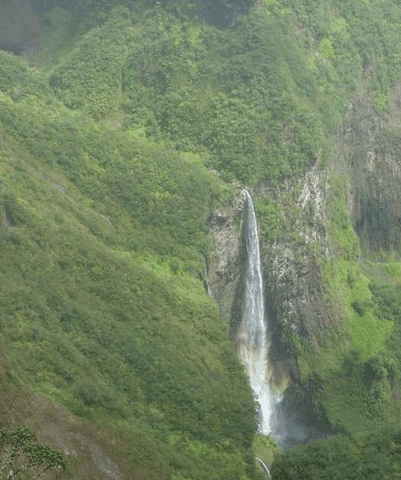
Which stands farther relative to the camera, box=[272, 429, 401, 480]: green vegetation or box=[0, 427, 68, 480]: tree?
box=[272, 429, 401, 480]: green vegetation

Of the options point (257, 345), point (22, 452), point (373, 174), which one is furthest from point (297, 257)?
point (22, 452)

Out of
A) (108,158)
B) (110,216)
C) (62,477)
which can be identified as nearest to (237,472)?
(62,477)

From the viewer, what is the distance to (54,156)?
44.5m

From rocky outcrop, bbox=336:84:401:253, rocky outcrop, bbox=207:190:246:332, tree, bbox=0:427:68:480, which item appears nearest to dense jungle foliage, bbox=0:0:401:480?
rocky outcrop, bbox=207:190:246:332

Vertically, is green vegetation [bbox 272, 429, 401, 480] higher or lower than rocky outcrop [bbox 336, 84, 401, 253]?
lower

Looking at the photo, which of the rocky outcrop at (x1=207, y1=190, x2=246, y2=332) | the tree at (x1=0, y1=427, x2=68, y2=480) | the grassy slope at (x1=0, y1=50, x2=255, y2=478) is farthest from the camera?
the rocky outcrop at (x1=207, y1=190, x2=246, y2=332)

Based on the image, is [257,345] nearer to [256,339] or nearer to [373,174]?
[256,339]

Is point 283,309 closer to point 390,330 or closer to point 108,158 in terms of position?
point 390,330

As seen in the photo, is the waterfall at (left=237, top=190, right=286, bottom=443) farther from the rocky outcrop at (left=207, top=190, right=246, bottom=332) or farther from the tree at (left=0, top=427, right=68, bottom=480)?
the tree at (left=0, top=427, right=68, bottom=480)

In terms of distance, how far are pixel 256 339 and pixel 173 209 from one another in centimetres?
752

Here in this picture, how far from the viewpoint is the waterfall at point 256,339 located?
47.3m

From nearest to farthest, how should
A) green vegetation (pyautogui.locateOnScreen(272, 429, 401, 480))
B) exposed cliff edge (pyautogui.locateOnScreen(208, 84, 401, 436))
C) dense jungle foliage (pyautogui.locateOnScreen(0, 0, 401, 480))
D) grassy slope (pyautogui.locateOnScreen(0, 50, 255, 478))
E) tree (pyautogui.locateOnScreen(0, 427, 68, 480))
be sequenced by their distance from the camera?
1. tree (pyautogui.locateOnScreen(0, 427, 68, 480))
2. green vegetation (pyautogui.locateOnScreen(272, 429, 401, 480))
3. grassy slope (pyautogui.locateOnScreen(0, 50, 255, 478))
4. dense jungle foliage (pyautogui.locateOnScreen(0, 0, 401, 480))
5. exposed cliff edge (pyautogui.locateOnScreen(208, 84, 401, 436))

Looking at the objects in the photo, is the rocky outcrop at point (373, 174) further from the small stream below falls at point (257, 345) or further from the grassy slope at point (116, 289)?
the grassy slope at point (116, 289)

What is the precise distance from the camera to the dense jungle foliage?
35625mm
